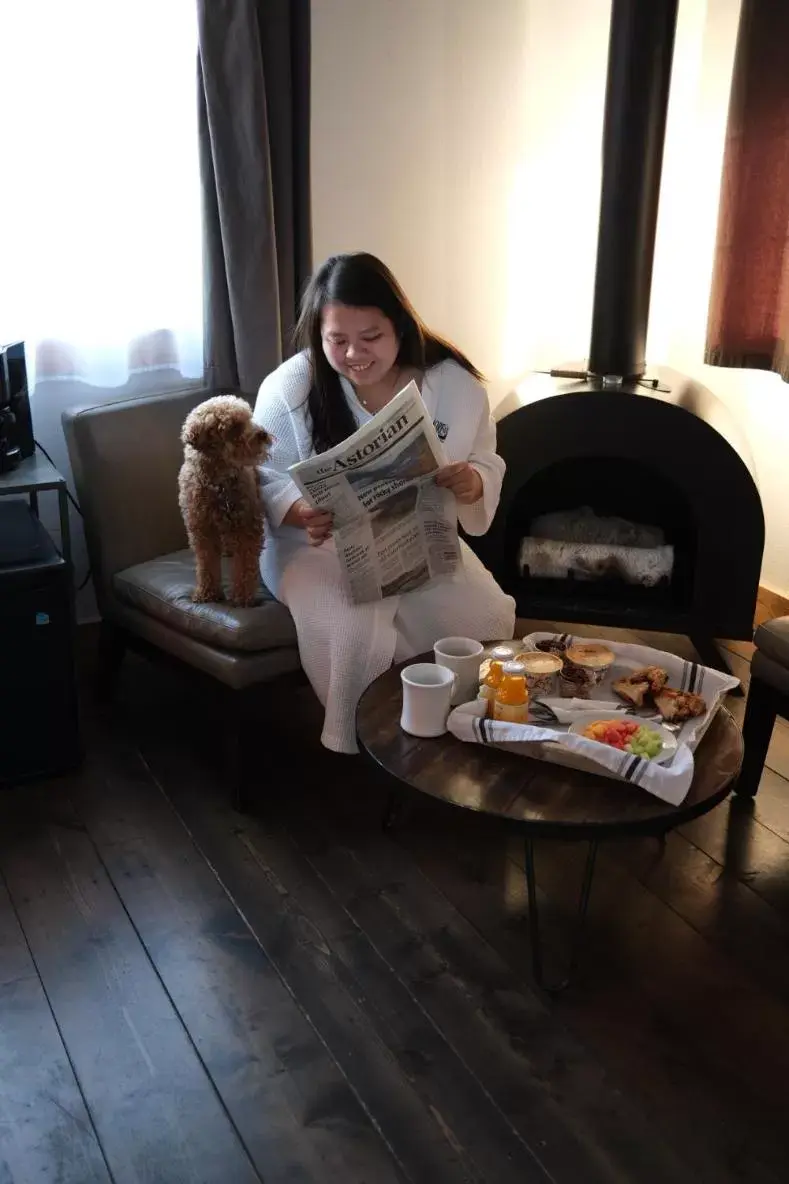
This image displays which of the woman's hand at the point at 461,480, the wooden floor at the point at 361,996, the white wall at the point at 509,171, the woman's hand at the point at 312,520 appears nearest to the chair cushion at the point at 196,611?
the woman's hand at the point at 312,520

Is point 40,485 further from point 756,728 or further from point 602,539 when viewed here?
point 756,728

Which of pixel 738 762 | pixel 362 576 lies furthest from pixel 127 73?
pixel 738 762

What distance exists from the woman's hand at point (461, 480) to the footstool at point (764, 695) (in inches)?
24.3

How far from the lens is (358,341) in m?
2.02

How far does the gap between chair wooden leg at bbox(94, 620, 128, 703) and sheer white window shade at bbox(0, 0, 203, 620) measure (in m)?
0.53

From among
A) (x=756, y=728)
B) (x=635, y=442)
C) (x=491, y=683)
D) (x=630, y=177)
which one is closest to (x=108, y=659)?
(x=491, y=683)

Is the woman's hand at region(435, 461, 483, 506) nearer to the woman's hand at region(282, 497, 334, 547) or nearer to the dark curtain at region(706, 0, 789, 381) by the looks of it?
the woman's hand at region(282, 497, 334, 547)

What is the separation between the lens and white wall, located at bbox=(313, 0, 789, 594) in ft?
9.35

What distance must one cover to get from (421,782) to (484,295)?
201cm

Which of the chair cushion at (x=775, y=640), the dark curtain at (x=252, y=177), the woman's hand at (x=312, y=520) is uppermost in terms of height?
the dark curtain at (x=252, y=177)

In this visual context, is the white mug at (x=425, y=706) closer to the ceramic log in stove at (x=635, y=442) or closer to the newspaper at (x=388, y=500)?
the newspaper at (x=388, y=500)

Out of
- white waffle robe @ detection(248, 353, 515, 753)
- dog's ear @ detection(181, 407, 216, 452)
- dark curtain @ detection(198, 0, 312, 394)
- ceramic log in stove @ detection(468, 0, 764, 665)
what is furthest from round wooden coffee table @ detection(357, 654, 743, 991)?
dark curtain @ detection(198, 0, 312, 394)

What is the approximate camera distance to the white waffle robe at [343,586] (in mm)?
2051

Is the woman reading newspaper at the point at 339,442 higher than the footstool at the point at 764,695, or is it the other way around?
the woman reading newspaper at the point at 339,442
